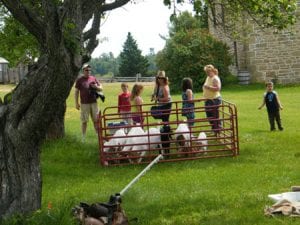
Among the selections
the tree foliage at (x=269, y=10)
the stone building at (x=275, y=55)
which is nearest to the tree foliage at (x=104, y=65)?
the stone building at (x=275, y=55)

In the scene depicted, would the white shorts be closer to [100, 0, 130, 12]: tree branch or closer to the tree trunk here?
[100, 0, 130, 12]: tree branch

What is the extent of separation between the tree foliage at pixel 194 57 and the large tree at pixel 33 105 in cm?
2707

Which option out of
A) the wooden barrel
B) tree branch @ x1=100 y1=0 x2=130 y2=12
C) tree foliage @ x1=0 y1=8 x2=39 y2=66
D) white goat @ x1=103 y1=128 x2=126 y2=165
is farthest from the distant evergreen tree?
white goat @ x1=103 y1=128 x2=126 y2=165

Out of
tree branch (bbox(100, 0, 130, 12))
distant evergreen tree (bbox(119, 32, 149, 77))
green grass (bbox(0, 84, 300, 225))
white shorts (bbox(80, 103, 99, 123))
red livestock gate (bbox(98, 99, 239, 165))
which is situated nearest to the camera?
green grass (bbox(0, 84, 300, 225))

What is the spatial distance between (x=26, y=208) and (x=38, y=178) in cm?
38

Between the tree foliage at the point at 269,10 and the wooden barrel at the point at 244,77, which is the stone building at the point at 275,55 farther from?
the tree foliage at the point at 269,10

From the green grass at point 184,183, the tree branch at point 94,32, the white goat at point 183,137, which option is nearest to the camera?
the green grass at point 184,183

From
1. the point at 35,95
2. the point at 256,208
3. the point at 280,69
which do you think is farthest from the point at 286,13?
the point at 280,69

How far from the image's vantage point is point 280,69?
108 feet

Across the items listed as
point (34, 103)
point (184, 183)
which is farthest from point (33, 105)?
point (184, 183)

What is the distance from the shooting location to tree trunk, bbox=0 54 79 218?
253 inches

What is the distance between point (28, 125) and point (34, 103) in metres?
0.26

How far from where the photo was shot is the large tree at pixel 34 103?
6.39 metres

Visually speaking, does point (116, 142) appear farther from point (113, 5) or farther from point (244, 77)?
point (244, 77)
